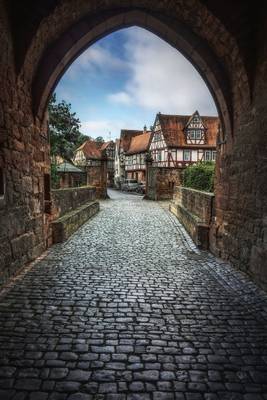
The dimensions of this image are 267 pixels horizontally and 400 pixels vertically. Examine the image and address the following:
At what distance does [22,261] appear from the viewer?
5047mm

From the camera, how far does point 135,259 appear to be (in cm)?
591

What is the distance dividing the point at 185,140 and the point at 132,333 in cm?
3065

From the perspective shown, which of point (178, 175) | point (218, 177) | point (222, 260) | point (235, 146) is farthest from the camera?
point (178, 175)

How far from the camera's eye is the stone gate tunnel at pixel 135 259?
245 cm

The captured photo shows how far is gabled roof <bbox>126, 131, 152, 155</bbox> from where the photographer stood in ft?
129

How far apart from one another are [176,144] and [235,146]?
26750mm

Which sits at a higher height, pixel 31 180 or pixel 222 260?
pixel 31 180

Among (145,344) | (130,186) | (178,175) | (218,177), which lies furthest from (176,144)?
(145,344)

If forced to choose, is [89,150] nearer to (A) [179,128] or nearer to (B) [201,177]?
(A) [179,128]

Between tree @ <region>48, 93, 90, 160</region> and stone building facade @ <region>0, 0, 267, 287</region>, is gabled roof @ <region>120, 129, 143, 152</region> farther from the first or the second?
stone building facade @ <region>0, 0, 267, 287</region>

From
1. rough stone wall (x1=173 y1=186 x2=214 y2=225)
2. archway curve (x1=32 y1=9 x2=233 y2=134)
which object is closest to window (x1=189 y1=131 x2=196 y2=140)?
rough stone wall (x1=173 y1=186 x2=214 y2=225)

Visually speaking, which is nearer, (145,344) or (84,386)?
(84,386)

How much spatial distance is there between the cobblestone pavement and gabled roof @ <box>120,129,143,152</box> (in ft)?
137

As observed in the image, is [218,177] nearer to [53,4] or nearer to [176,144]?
[53,4]
